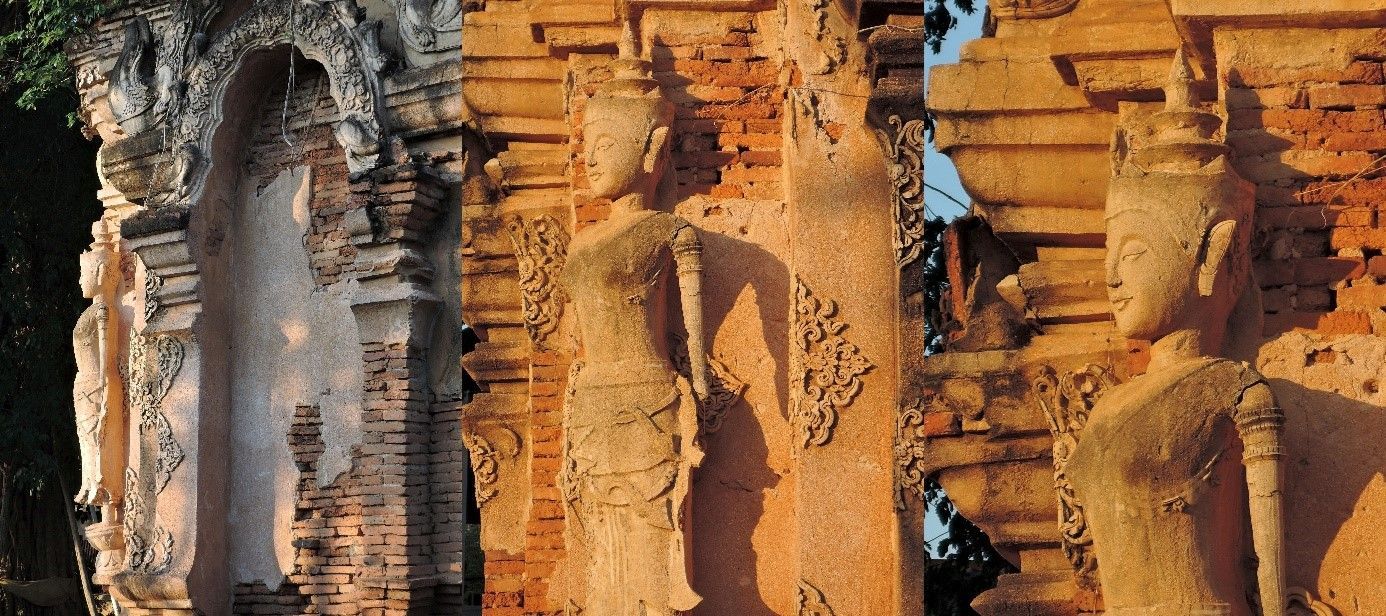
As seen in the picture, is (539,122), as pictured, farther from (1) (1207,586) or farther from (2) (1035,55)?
(1) (1207,586)

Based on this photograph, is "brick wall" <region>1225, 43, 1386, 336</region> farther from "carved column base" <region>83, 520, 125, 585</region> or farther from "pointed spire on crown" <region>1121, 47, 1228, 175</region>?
"carved column base" <region>83, 520, 125, 585</region>

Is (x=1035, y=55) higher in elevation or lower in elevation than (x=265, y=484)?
higher

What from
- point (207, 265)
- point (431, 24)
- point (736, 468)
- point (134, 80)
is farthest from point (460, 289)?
point (736, 468)

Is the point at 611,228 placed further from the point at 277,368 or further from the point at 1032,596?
the point at 277,368

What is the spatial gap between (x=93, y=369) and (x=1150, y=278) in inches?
395

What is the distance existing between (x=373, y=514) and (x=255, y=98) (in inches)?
125

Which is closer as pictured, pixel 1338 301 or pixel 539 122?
pixel 1338 301

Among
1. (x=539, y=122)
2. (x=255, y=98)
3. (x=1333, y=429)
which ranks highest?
(x=255, y=98)

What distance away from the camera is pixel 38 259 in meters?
16.7

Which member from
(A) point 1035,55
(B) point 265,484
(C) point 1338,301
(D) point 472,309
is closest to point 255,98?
(B) point 265,484

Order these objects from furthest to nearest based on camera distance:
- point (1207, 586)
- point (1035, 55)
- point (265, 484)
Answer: point (265, 484) < point (1035, 55) < point (1207, 586)

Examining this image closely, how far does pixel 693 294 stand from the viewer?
26.8 feet

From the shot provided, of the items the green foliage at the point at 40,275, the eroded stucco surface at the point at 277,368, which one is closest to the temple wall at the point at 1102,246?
the eroded stucco surface at the point at 277,368

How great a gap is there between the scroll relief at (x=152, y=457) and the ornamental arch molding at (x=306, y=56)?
1.00 m
